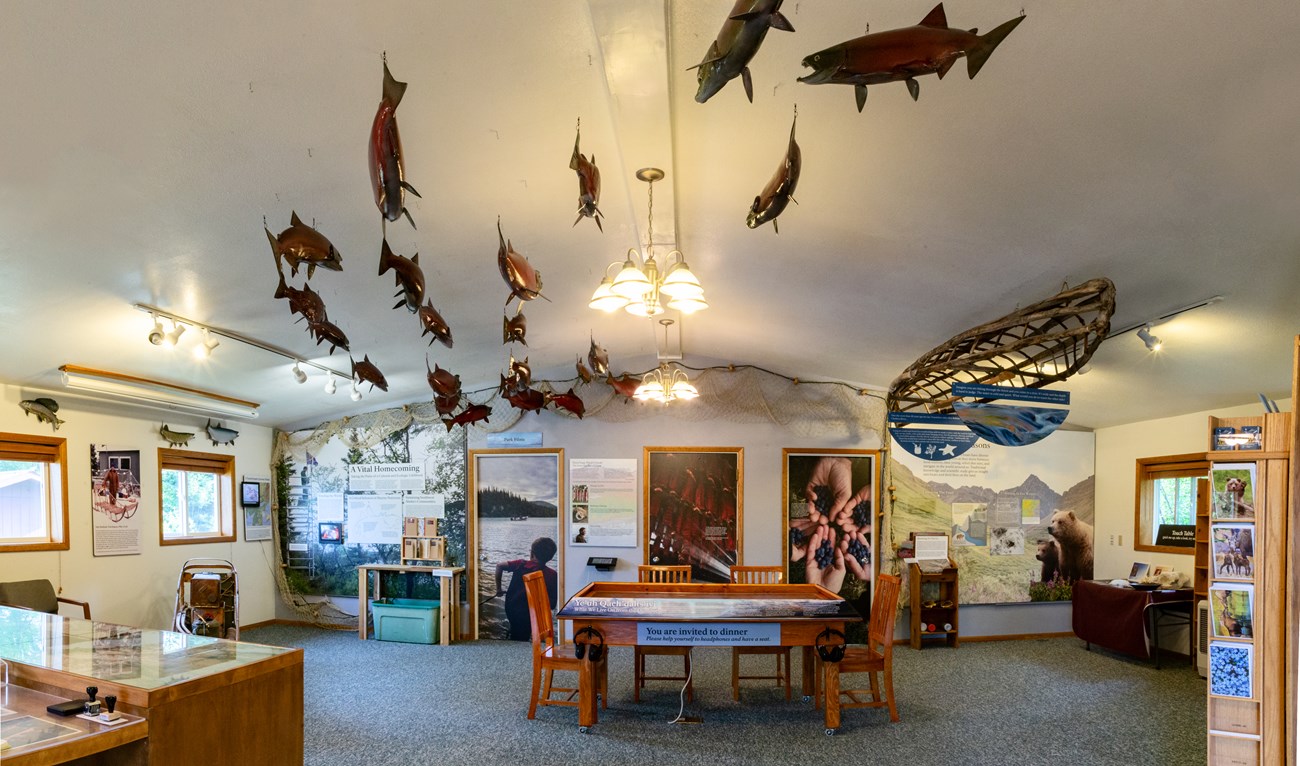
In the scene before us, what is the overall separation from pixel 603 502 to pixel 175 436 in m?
4.30

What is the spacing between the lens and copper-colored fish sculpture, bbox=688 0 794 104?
4.83 feet

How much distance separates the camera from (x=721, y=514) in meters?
7.98

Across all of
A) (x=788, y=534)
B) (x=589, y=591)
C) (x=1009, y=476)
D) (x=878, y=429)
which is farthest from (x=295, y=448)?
(x=1009, y=476)

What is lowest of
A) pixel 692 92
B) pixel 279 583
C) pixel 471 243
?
pixel 279 583

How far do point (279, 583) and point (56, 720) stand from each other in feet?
22.6

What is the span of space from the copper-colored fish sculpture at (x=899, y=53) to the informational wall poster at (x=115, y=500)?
7.48 metres

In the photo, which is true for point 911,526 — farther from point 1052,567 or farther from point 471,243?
point 471,243

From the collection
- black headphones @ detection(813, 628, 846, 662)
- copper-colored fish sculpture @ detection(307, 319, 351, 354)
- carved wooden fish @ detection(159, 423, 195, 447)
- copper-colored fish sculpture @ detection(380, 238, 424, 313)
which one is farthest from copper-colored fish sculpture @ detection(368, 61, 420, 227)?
carved wooden fish @ detection(159, 423, 195, 447)

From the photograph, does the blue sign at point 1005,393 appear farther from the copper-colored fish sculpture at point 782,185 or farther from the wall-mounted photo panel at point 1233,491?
the copper-colored fish sculpture at point 782,185

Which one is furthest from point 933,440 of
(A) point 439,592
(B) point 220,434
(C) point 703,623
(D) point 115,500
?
(D) point 115,500

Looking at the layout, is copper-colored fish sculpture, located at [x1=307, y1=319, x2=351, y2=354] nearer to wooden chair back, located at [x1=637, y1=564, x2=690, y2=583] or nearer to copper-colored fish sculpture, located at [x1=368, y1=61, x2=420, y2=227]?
copper-colored fish sculpture, located at [x1=368, y1=61, x2=420, y2=227]

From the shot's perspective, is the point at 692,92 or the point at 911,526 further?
the point at 911,526

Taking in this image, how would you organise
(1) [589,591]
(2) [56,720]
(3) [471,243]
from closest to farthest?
(2) [56,720], (3) [471,243], (1) [589,591]

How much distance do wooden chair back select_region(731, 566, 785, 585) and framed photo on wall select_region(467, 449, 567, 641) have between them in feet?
6.35
